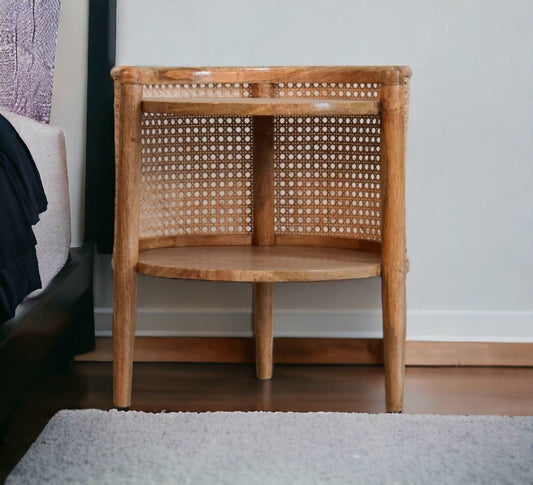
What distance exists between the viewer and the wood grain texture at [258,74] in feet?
5.00

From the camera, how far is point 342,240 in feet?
5.78

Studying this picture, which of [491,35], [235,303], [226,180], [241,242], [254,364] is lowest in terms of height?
[254,364]

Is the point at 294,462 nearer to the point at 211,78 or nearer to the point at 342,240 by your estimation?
the point at 342,240

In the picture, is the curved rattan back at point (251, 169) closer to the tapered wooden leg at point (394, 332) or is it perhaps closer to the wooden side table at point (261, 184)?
the wooden side table at point (261, 184)

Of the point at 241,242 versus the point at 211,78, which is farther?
the point at 241,242

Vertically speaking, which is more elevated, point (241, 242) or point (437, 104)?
point (437, 104)

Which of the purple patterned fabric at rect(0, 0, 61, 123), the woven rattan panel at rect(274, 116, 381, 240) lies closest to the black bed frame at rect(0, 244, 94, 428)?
the purple patterned fabric at rect(0, 0, 61, 123)

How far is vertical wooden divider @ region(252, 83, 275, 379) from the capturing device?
178 centimetres

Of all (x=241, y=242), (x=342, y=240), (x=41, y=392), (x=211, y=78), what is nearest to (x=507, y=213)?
(x=342, y=240)

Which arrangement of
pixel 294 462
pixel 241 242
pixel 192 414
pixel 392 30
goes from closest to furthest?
pixel 294 462 → pixel 192 414 → pixel 241 242 → pixel 392 30

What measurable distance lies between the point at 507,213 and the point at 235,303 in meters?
0.65

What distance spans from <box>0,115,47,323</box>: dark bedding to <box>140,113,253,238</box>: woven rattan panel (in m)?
0.47

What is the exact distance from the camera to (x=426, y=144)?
1.94 meters

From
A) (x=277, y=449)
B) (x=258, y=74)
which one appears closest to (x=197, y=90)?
(x=258, y=74)
